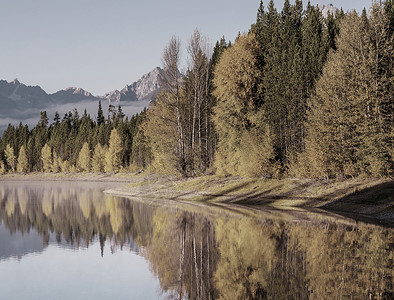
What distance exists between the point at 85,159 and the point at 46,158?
85.2 ft

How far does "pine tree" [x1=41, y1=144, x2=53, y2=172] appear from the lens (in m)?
156

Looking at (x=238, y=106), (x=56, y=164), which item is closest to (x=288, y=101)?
(x=238, y=106)

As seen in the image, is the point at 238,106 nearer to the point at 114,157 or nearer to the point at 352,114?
the point at 352,114

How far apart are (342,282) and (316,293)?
4.60 ft

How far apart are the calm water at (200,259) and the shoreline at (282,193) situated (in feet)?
14.7

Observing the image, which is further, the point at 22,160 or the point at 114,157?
the point at 22,160

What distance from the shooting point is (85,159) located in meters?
139

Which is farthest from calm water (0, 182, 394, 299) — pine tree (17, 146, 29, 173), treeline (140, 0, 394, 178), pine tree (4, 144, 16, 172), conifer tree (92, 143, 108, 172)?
pine tree (4, 144, 16, 172)

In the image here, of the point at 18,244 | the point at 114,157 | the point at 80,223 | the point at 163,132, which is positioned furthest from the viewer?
the point at 114,157

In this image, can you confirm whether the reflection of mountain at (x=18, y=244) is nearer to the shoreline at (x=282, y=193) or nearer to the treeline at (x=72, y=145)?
the shoreline at (x=282, y=193)

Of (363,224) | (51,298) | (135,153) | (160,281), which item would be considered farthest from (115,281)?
(135,153)

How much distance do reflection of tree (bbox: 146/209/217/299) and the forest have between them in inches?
640

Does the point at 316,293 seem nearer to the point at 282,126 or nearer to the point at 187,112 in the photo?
the point at 282,126

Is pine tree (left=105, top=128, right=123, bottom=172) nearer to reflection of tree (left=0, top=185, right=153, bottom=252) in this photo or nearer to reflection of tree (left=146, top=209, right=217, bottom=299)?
reflection of tree (left=0, top=185, right=153, bottom=252)
